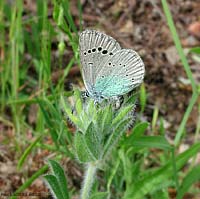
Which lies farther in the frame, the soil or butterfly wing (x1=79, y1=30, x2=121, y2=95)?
the soil

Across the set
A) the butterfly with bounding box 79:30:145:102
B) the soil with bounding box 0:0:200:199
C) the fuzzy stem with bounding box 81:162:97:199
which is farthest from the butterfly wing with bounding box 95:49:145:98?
the soil with bounding box 0:0:200:199

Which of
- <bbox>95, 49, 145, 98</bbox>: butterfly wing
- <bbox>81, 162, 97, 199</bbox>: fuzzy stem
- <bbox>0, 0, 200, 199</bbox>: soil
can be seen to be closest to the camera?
<bbox>95, 49, 145, 98</bbox>: butterfly wing

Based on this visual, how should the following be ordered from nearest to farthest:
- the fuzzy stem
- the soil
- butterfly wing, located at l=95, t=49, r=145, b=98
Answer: butterfly wing, located at l=95, t=49, r=145, b=98 < the fuzzy stem < the soil

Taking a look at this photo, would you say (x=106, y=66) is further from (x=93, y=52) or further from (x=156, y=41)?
(x=156, y=41)

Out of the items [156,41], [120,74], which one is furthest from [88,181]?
[156,41]

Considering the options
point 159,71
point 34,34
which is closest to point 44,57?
point 34,34

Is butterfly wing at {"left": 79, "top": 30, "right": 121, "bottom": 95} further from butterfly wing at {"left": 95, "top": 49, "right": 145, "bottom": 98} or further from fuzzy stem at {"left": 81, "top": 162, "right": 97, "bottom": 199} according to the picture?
fuzzy stem at {"left": 81, "top": 162, "right": 97, "bottom": 199}

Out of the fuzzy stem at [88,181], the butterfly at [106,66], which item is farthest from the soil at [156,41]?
the butterfly at [106,66]
